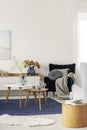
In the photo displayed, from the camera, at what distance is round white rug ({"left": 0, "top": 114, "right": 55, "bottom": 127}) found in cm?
475

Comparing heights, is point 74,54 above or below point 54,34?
below

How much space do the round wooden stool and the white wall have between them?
4.94 m

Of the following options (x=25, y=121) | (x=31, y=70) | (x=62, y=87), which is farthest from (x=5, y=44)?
(x=25, y=121)

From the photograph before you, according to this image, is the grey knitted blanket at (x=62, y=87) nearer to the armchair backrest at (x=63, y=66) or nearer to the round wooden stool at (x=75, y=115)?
the armchair backrest at (x=63, y=66)

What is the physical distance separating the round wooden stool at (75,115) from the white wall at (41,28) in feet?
16.2

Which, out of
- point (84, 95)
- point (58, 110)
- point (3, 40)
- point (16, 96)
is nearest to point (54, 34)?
point (3, 40)

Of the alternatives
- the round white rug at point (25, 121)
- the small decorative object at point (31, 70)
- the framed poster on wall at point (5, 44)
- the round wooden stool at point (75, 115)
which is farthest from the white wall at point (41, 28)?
the round wooden stool at point (75, 115)

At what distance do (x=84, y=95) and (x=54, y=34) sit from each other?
5.06m

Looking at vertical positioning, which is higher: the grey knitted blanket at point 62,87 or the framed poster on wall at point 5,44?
the framed poster on wall at point 5,44

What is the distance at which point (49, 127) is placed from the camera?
4574 millimetres

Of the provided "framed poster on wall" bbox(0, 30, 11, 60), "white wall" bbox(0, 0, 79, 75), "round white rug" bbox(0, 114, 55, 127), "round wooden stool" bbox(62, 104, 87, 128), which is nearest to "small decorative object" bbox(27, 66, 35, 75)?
"white wall" bbox(0, 0, 79, 75)

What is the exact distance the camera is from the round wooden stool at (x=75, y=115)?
4562mm

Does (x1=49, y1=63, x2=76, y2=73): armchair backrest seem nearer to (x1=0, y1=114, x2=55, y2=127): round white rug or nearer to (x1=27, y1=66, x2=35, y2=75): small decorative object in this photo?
(x1=27, y1=66, x2=35, y2=75): small decorative object

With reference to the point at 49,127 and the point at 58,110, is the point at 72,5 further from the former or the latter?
the point at 49,127
